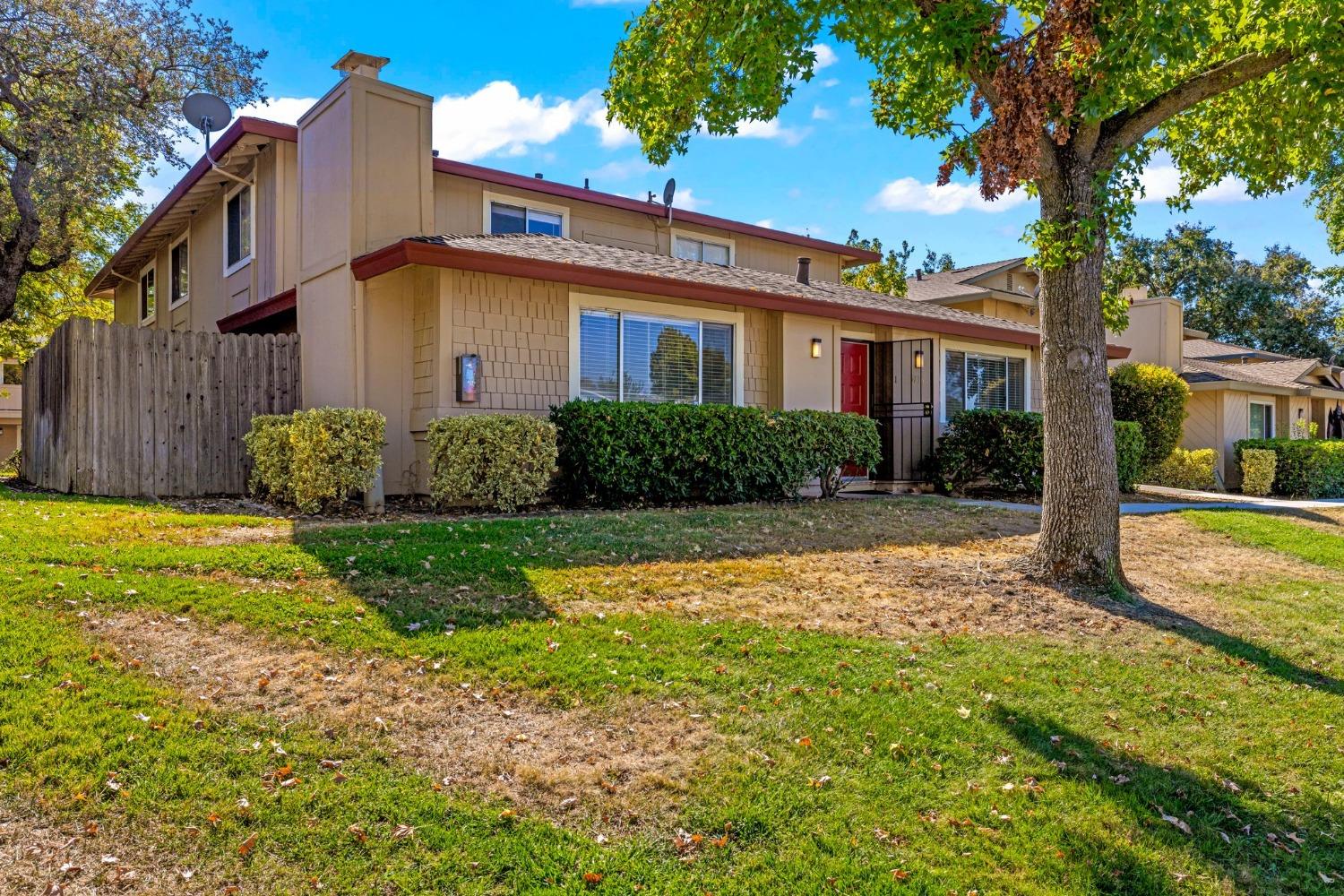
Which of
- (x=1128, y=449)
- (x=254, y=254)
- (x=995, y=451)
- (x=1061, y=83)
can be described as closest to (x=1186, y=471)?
(x=1128, y=449)

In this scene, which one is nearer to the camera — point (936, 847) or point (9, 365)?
point (936, 847)

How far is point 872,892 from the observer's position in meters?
2.90

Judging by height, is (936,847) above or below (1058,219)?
below

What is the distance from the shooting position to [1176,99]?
6914 mm

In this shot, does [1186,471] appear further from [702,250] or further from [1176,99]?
[1176,99]

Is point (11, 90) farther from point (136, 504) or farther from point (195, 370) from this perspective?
point (136, 504)

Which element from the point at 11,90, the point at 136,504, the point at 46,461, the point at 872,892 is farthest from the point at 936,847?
the point at 11,90

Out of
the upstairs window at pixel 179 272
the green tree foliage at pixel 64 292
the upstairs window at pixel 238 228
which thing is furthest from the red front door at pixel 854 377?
the green tree foliage at pixel 64 292

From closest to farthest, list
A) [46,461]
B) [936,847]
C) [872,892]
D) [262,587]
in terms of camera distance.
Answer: [872,892]
[936,847]
[262,587]
[46,461]

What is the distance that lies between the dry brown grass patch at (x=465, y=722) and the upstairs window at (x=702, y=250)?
41.7 ft

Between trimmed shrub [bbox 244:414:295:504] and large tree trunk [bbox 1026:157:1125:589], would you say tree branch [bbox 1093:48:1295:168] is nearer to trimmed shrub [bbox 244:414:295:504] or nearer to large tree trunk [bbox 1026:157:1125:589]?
large tree trunk [bbox 1026:157:1125:589]

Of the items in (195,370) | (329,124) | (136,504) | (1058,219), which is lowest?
(136,504)

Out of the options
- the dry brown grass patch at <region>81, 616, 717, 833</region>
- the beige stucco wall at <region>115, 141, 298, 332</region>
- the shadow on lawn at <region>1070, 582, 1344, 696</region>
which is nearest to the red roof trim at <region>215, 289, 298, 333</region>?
the beige stucco wall at <region>115, 141, 298, 332</region>

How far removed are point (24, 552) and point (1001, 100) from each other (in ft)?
25.5
